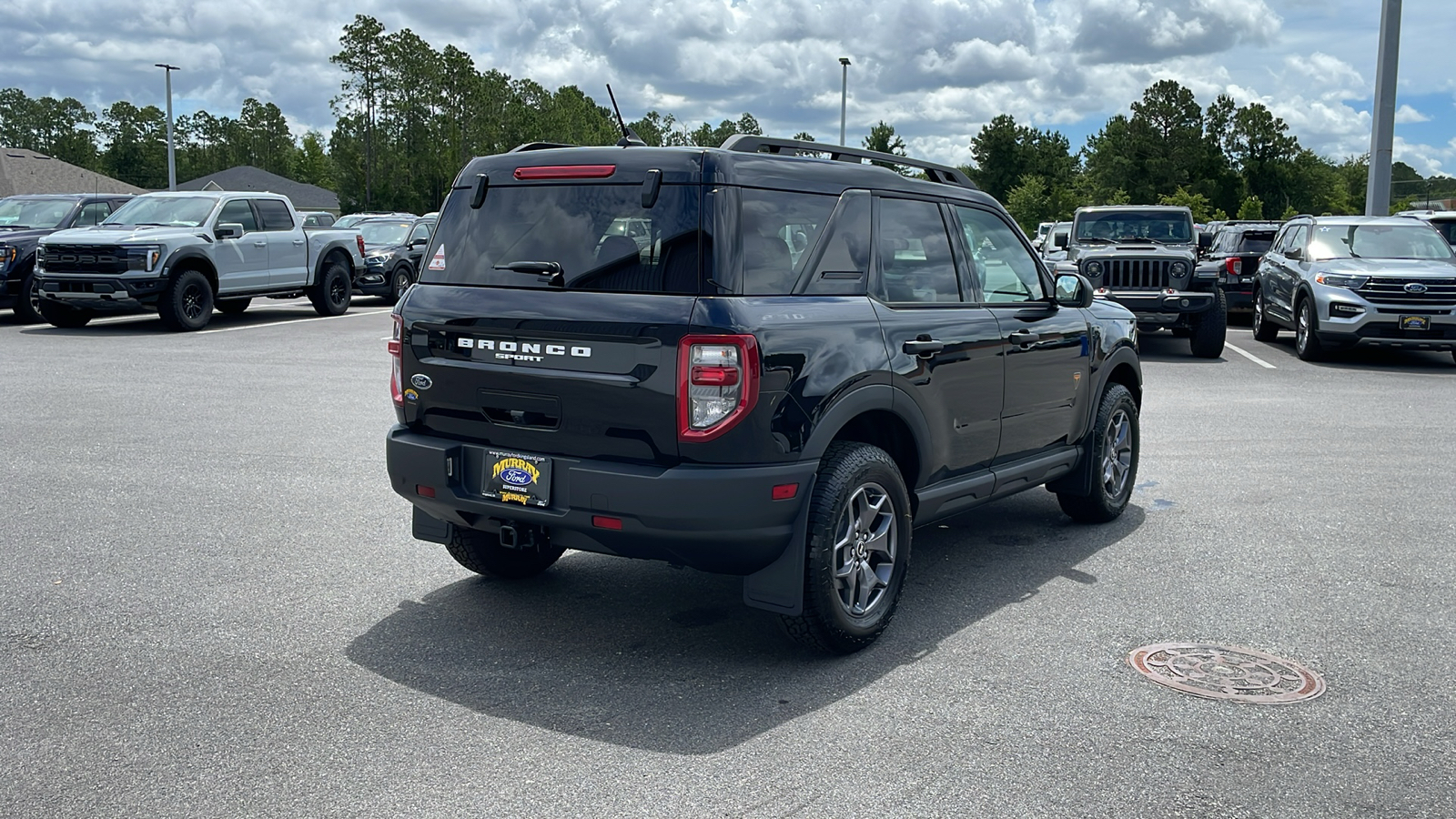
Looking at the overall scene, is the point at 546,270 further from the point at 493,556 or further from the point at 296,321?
the point at 296,321

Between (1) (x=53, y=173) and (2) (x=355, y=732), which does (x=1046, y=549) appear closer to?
(2) (x=355, y=732)

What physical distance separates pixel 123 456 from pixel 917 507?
5805mm

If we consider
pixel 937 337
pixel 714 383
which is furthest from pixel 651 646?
pixel 937 337

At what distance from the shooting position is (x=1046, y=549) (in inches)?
259

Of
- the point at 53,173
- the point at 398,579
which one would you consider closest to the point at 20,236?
the point at 398,579

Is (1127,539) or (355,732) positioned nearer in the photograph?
(355,732)

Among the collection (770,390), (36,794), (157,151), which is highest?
(157,151)

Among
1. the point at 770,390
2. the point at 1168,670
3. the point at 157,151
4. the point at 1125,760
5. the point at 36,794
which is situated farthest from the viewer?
the point at 157,151

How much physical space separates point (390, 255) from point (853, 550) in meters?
21.4

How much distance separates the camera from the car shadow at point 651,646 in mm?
4273

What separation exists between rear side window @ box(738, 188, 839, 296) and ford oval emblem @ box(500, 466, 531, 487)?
1040 mm

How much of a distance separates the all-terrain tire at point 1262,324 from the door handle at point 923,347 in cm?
1470

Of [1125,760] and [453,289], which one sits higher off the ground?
[453,289]

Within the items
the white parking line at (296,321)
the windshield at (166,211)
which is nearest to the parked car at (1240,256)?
the white parking line at (296,321)
